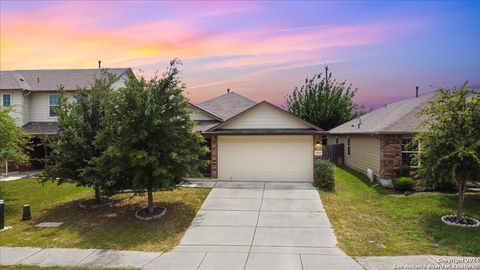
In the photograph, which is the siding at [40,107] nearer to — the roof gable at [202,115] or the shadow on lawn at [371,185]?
the roof gable at [202,115]

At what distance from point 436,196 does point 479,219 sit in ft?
9.90

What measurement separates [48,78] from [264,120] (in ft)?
54.5

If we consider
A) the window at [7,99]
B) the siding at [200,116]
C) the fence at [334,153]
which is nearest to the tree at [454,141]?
the siding at [200,116]

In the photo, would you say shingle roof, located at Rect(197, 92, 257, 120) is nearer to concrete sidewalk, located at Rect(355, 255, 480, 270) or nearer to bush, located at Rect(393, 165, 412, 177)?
bush, located at Rect(393, 165, 412, 177)

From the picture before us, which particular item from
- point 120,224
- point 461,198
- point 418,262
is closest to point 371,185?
point 461,198

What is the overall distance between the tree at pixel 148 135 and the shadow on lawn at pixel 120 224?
1.19 metres

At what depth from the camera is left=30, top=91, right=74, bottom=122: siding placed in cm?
2478

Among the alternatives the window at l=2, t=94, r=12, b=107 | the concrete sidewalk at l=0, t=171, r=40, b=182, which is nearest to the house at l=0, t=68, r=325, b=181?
the concrete sidewalk at l=0, t=171, r=40, b=182

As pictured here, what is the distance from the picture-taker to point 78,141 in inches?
563

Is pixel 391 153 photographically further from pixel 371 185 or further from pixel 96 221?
pixel 96 221

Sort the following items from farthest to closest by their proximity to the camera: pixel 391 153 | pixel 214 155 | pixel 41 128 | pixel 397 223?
1. pixel 41 128
2. pixel 214 155
3. pixel 391 153
4. pixel 397 223

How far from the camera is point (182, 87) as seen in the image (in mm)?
13672

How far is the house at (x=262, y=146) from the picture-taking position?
18906 millimetres

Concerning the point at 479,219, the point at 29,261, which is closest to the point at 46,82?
the point at 29,261
